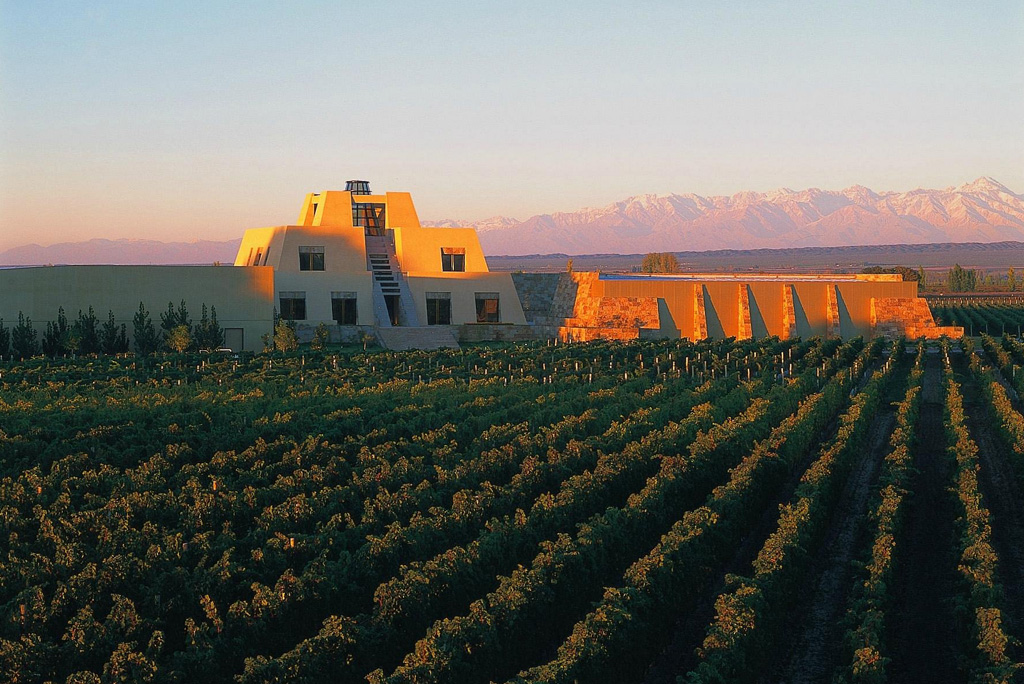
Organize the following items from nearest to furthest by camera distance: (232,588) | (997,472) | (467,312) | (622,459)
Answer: (232,588) → (622,459) → (997,472) → (467,312)

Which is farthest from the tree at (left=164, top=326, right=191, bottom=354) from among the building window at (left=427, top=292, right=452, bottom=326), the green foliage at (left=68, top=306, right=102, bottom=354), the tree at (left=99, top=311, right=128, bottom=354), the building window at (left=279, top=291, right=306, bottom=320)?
the building window at (left=427, top=292, right=452, bottom=326)

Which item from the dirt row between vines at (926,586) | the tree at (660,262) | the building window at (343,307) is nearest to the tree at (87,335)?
the building window at (343,307)

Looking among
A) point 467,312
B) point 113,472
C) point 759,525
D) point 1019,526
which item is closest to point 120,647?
point 113,472

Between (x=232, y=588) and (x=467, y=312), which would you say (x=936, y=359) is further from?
(x=232, y=588)

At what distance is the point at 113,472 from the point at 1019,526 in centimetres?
1707

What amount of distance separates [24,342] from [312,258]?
16.0 m

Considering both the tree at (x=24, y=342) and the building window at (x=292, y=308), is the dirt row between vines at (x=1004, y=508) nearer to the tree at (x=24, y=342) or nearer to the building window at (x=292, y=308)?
the building window at (x=292, y=308)

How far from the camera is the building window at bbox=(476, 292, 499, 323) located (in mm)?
→ 61438

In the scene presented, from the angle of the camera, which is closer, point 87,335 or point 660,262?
point 87,335

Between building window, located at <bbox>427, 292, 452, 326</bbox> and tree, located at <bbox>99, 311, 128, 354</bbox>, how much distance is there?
15.9 metres

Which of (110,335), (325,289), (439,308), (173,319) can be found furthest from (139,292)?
(439,308)

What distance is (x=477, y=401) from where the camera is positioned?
32.3 metres

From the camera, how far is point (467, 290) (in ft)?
201

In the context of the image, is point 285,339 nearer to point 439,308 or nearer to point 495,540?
point 439,308
